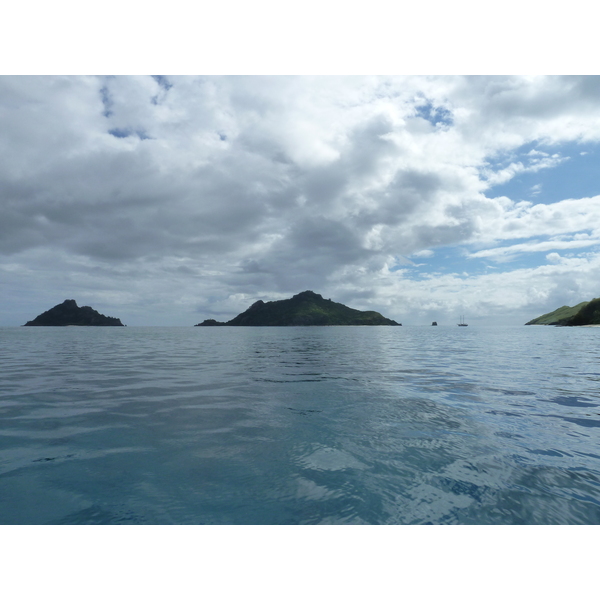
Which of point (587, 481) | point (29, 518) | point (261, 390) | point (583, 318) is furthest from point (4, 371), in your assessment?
point (583, 318)

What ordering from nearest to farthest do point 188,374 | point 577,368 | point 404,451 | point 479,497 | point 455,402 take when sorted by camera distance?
point 479,497, point 404,451, point 455,402, point 188,374, point 577,368

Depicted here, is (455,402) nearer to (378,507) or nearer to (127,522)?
(378,507)

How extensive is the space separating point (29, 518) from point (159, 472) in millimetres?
2403

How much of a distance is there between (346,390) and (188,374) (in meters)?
12.3

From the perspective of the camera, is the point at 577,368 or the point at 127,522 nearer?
the point at 127,522

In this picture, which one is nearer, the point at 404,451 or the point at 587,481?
the point at 587,481

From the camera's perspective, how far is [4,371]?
23.8 metres

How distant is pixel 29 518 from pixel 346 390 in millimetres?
13577

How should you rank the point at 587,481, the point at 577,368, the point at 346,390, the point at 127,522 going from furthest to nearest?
the point at 577,368, the point at 346,390, the point at 587,481, the point at 127,522

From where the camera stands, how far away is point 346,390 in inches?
678

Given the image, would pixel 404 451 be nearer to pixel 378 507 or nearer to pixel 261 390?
pixel 378 507

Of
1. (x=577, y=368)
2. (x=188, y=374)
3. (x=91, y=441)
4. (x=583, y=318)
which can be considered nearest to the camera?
(x=91, y=441)

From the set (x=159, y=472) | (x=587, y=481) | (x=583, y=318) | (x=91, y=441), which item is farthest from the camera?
(x=583, y=318)

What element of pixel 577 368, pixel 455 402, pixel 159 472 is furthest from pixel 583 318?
pixel 159 472
